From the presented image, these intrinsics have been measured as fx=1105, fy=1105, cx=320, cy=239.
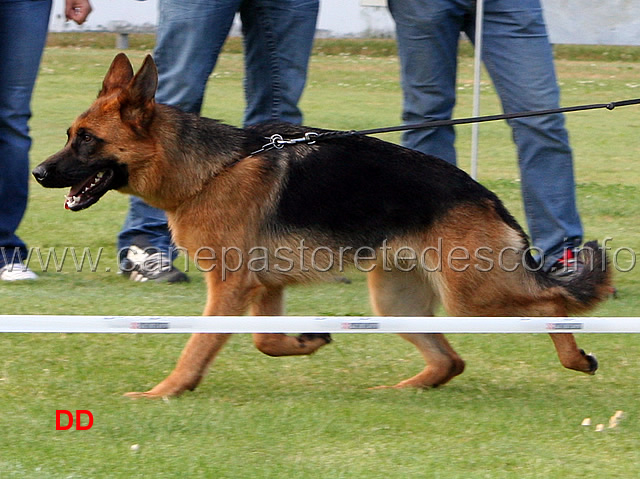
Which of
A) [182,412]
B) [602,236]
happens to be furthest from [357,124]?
[182,412]

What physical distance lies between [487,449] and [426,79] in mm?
2557

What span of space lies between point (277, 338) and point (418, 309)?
0.59m

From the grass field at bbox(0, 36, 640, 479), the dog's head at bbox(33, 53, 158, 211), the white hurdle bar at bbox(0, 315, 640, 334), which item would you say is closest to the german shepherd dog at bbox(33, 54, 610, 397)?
the dog's head at bbox(33, 53, 158, 211)

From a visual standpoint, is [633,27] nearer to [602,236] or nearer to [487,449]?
[602,236]

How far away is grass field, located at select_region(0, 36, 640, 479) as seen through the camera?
10.5 feet

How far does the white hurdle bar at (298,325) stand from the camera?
11.1 feet

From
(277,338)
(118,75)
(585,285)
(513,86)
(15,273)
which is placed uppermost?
(118,75)

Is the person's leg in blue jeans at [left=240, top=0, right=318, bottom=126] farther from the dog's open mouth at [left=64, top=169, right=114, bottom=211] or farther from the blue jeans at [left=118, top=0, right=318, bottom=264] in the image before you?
the dog's open mouth at [left=64, top=169, right=114, bottom=211]

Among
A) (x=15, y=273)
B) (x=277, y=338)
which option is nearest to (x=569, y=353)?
(x=277, y=338)

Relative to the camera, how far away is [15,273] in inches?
219

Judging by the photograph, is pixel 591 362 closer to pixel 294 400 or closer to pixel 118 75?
pixel 294 400

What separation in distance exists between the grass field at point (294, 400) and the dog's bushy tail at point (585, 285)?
307 millimetres

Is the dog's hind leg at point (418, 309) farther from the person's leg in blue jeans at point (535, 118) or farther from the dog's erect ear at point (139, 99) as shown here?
the person's leg in blue jeans at point (535, 118)

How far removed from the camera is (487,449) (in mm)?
3348
